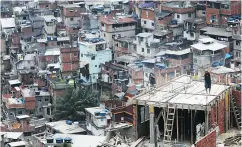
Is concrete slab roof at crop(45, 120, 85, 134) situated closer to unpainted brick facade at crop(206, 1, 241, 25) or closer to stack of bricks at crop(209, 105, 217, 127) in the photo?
unpainted brick facade at crop(206, 1, 241, 25)

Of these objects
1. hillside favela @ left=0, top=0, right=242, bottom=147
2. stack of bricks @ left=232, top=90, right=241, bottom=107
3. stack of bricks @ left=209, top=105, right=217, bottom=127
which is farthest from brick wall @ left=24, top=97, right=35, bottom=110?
stack of bricks @ left=209, top=105, right=217, bottom=127

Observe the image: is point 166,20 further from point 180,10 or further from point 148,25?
point 148,25

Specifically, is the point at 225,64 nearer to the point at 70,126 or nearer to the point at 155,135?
the point at 70,126

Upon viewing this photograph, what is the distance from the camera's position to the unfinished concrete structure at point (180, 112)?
1392 centimetres

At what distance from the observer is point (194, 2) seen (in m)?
39.5

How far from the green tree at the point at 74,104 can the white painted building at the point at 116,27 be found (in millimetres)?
7848

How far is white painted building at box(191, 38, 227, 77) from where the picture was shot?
3247cm

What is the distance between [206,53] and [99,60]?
591 cm

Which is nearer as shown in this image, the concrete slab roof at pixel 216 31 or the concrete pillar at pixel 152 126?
the concrete pillar at pixel 152 126

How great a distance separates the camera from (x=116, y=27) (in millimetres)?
38094

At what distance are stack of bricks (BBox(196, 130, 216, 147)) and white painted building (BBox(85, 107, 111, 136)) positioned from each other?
1376 centimetres

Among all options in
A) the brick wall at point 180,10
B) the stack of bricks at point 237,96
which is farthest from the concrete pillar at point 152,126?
the brick wall at point 180,10

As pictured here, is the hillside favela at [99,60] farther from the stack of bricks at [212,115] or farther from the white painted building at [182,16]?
the stack of bricks at [212,115]

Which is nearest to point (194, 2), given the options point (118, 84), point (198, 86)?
point (118, 84)
